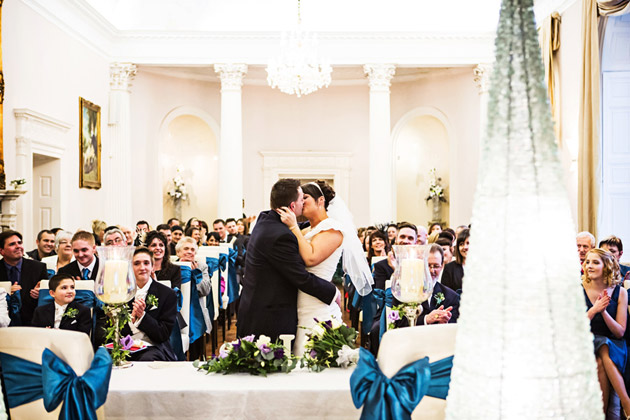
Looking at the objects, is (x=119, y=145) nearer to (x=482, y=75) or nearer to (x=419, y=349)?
(x=482, y=75)

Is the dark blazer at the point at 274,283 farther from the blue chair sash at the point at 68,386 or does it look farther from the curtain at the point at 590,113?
the curtain at the point at 590,113

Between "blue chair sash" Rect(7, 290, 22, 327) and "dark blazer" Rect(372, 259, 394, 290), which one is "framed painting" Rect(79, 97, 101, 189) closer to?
"blue chair sash" Rect(7, 290, 22, 327)

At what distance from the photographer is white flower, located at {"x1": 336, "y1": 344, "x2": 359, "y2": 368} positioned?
8.49 ft

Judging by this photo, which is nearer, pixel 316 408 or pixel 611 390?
pixel 316 408

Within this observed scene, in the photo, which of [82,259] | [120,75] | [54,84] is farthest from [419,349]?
[120,75]

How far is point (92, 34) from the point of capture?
12.7 meters

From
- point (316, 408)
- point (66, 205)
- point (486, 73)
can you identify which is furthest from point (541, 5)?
point (316, 408)

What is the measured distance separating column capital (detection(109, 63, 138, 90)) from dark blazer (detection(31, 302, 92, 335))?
34.7ft

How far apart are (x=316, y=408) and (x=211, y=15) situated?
14224mm

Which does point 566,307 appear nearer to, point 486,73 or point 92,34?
point 92,34

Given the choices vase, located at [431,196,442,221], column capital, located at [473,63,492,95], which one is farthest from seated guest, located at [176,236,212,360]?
vase, located at [431,196,442,221]

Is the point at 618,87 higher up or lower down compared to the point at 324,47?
lower down

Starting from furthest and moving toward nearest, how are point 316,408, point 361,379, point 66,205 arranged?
1. point 66,205
2. point 316,408
3. point 361,379

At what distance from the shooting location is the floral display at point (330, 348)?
2600 millimetres
